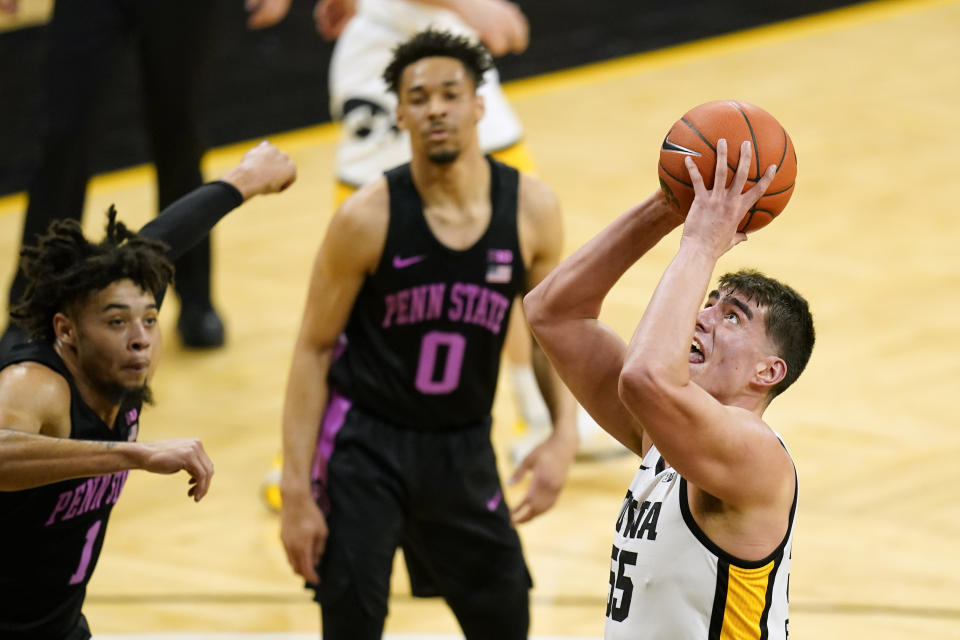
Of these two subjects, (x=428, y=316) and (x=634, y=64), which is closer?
(x=428, y=316)

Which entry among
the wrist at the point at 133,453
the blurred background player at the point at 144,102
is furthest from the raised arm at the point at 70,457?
the blurred background player at the point at 144,102

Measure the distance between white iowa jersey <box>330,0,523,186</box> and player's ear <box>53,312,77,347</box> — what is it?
226cm

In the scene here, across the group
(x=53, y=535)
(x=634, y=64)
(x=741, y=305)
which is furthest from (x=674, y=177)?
(x=634, y=64)

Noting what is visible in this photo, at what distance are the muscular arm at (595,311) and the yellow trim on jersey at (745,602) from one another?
54 centimetres

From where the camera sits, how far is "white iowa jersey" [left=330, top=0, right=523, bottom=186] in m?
5.55

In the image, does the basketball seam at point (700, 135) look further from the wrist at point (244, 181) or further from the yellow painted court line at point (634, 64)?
the yellow painted court line at point (634, 64)

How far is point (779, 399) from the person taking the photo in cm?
647

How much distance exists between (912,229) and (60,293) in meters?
5.76

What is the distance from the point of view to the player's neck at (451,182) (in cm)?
418

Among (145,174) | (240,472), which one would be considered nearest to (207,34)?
(240,472)

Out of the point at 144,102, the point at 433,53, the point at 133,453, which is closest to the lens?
the point at 133,453

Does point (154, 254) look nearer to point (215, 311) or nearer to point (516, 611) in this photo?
point (516, 611)

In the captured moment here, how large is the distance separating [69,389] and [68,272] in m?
0.25

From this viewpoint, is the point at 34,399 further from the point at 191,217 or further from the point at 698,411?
the point at 698,411
